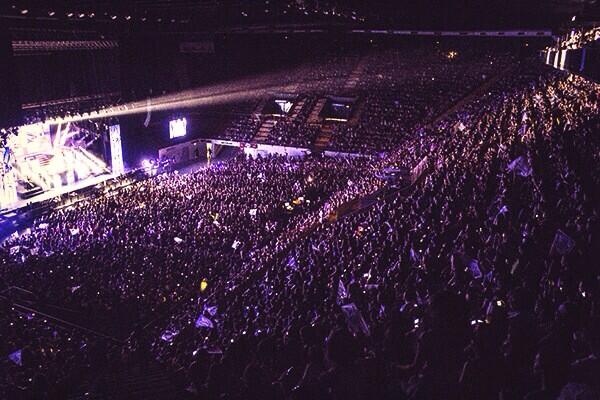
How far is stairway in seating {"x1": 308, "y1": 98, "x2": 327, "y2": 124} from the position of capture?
133 feet

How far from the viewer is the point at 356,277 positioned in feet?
34.1

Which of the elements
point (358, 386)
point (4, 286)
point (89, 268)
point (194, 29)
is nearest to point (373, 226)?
point (89, 268)

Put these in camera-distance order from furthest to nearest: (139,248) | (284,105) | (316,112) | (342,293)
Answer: (284,105) < (316,112) < (139,248) < (342,293)

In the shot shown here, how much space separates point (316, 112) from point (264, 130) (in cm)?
424

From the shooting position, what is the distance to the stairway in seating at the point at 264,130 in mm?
40094

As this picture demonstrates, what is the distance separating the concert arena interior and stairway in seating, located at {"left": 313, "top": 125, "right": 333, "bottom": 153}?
41 centimetres

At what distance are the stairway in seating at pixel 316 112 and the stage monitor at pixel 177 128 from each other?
378 inches

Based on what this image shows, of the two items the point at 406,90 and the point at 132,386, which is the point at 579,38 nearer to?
the point at 132,386

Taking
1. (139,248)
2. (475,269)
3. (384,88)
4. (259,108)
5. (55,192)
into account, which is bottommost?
(55,192)

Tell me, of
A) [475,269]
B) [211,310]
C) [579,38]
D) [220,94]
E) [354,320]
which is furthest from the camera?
[220,94]

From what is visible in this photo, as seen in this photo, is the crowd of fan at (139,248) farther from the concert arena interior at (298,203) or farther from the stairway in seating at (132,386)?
the stairway in seating at (132,386)

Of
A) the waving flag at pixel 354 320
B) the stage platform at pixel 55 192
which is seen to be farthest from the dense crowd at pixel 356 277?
the stage platform at pixel 55 192

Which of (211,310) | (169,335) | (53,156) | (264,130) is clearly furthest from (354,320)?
(264,130)

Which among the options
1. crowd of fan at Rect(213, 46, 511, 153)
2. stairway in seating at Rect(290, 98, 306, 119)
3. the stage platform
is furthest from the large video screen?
stairway in seating at Rect(290, 98, 306, 119)
